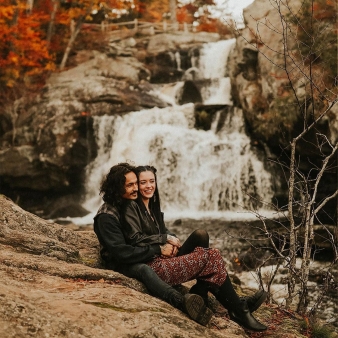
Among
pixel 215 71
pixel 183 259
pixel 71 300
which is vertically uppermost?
pixel 215 71

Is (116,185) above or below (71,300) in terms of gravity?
above

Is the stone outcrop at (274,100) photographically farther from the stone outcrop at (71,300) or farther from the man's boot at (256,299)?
the stone outcrop at (71,300)

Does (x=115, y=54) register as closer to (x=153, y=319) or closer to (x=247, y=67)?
(x=247, y=67)

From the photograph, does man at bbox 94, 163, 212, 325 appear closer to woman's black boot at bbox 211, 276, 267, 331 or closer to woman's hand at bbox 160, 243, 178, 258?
woman's hand at bbox 160, 243, 178, 258

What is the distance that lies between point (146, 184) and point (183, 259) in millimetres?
740

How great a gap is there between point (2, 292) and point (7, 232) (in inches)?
60.8

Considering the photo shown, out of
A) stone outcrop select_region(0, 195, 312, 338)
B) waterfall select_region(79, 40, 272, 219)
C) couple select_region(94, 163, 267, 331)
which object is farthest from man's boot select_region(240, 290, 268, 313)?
waterfall select_region(79, 40, 272, 219)

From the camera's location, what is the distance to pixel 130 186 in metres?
3.96

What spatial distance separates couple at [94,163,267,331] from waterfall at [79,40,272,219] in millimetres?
8246

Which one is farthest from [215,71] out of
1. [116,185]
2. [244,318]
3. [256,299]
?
[244,318]

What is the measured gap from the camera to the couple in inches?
147

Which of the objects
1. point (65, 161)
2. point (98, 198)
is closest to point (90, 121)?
point (65, 161)

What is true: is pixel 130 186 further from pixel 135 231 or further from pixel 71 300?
pixel 71 300

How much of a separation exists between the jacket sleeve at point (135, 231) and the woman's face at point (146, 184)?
14 centimetres
